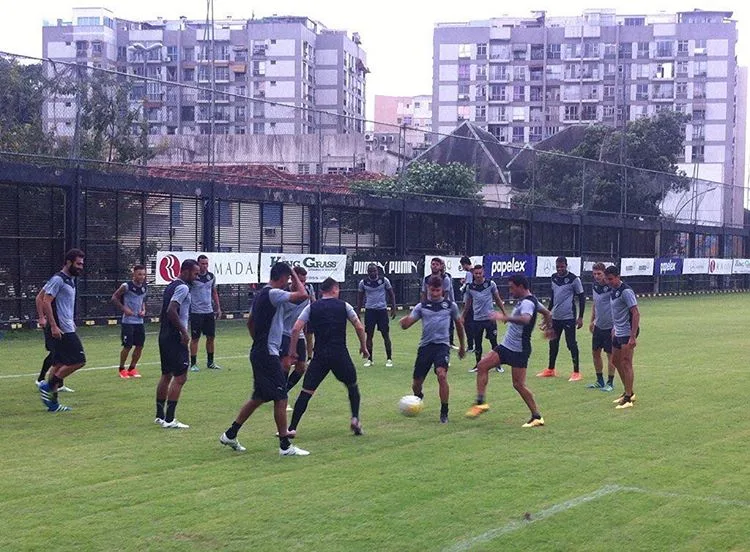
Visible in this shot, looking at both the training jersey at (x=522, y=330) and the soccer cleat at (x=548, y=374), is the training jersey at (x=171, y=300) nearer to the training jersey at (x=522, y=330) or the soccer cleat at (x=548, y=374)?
the training jersey at (x=522, y=330)

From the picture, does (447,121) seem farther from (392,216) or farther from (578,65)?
(392,216)

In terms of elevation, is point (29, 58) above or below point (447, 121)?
below

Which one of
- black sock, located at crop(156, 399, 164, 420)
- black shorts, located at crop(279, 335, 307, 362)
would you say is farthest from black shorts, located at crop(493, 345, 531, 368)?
black sock, located at crop(156, 399, 164, 420)

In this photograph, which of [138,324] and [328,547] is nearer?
[328,547]

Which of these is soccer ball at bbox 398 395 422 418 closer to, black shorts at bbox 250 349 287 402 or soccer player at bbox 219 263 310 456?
soccer player at bbox 219 263 310 456

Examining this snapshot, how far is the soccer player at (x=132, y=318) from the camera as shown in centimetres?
1703

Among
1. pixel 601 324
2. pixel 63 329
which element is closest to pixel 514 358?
pixel 601 324

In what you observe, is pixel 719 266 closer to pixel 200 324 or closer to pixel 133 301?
pixel 200 324

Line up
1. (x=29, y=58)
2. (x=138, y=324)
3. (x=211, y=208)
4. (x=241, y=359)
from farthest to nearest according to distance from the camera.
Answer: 1. (x=211, y=208)
2. (x=29, y=58)
3. (x=241, y=359)
4. (x=138, y=324)

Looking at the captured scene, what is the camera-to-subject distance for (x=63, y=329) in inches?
527

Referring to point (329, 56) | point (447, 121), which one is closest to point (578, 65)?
point (447, 121)

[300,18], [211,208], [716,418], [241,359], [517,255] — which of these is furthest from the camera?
[300,18]

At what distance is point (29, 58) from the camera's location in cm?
2345

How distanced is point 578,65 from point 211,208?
286ft
